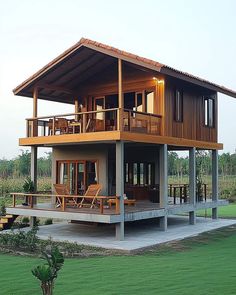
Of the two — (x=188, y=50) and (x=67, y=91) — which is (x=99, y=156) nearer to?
(x=67, y=91)

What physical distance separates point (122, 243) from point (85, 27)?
9.87 meters

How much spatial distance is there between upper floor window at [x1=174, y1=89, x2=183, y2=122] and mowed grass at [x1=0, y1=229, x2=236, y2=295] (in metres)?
7.24

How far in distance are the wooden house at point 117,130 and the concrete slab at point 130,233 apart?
27.2 inches

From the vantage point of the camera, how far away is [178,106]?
741 inches

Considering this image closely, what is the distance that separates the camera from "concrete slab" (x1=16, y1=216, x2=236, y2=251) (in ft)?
47.0

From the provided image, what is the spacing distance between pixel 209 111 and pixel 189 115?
228 centimetres

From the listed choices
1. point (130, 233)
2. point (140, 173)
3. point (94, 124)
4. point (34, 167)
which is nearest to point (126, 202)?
point (130, 233)

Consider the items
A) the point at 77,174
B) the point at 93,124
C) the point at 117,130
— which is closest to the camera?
the point at 117,130

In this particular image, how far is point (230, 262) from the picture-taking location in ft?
35.4

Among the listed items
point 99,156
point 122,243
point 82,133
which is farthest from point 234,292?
point 99,156

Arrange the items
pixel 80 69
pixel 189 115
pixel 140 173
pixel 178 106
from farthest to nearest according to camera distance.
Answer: pixel 140 173, pixel 189 115, pixel 80 69, pixel 178 106

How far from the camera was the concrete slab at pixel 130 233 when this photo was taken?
1431 centimetres

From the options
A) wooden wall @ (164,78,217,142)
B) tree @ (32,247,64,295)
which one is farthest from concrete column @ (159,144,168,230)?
tree @ (32,247,64,295)

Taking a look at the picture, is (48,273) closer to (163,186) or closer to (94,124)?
(163,186)
